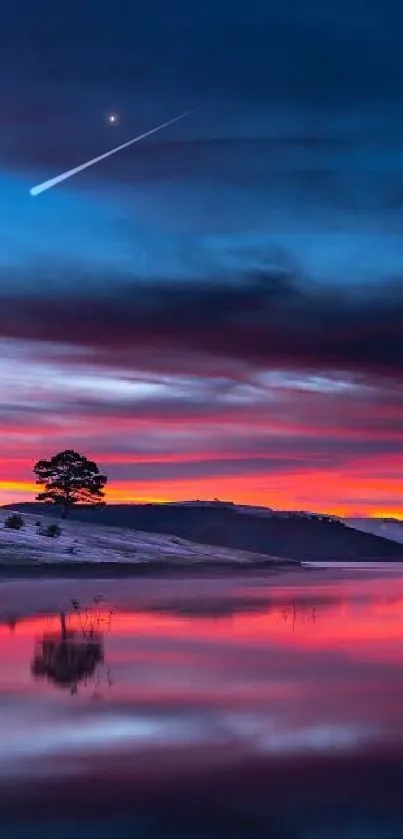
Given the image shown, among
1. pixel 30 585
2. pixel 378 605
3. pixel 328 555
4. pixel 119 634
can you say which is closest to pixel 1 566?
pixel 30 585

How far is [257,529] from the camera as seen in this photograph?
4998 inches

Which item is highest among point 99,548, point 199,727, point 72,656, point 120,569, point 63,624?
point 99,548

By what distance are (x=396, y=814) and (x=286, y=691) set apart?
8.53m

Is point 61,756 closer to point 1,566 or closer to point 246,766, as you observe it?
point 246,766

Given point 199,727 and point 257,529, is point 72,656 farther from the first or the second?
point 257,529

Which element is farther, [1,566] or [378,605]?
[1,566]

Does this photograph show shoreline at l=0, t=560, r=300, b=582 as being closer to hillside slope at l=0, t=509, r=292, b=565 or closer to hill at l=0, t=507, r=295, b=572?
hill at l=0, t=507, r=295, b=572

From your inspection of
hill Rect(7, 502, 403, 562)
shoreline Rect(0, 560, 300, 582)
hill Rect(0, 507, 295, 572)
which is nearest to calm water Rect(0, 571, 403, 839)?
shoreline Rect(0, 560, 300, 582)

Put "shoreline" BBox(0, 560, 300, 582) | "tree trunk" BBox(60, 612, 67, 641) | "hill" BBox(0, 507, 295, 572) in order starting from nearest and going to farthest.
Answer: "tree trunk" BBox(60, 612, 67, 641) → "shoreline" BBox(0, 560, 300, 582) → "hill" BBox(0, 507, 295, 572)

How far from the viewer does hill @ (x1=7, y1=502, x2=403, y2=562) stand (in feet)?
400

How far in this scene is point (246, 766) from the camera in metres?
14.0

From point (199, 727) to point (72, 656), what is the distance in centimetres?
902

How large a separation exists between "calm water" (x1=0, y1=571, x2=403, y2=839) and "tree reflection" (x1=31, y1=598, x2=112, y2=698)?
48 mm

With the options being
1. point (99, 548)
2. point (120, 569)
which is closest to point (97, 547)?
point (99, 548)
